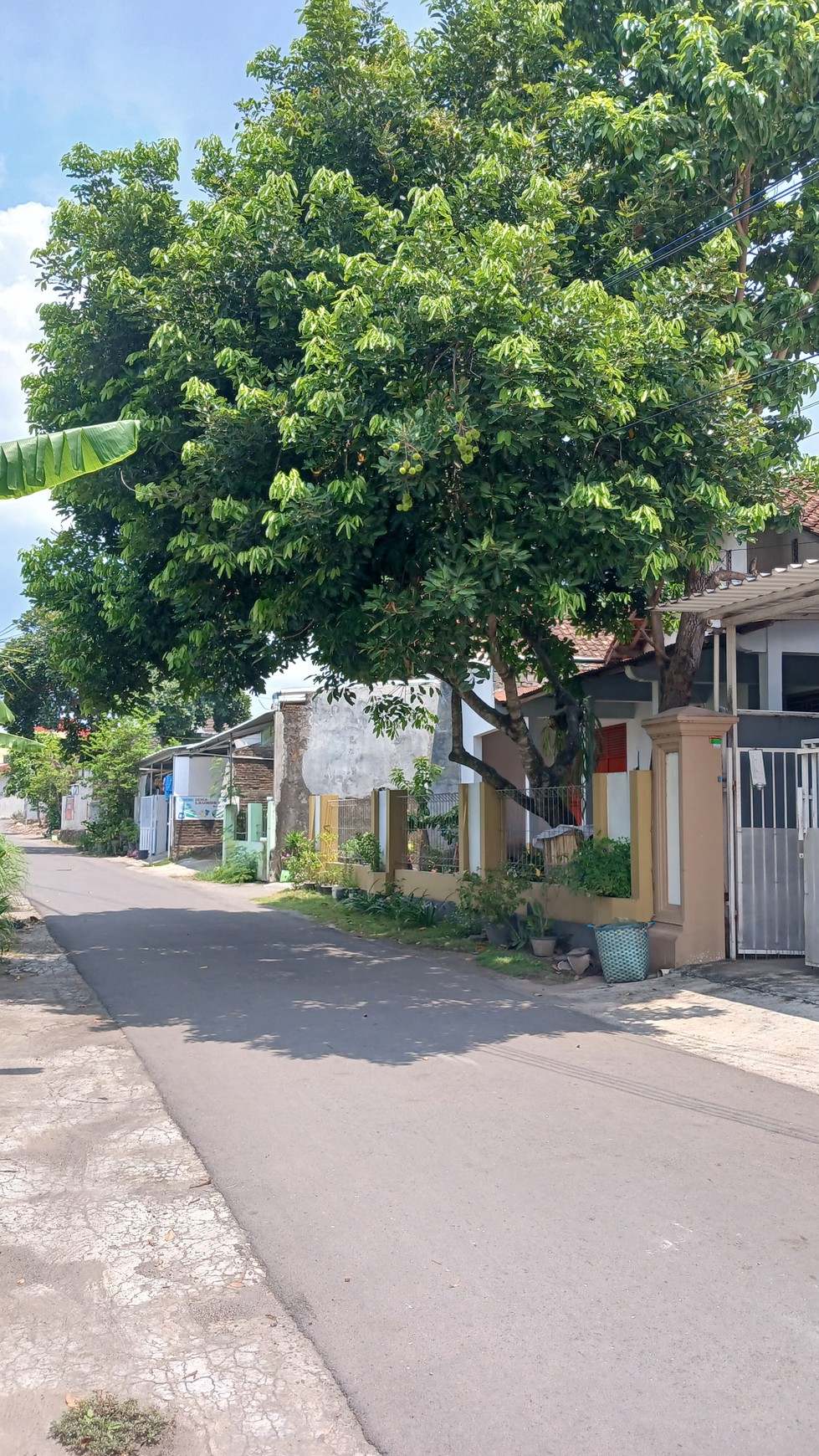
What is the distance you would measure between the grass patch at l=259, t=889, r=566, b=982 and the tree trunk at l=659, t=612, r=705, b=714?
129 inches

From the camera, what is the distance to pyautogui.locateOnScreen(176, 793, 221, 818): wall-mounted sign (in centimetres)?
3562

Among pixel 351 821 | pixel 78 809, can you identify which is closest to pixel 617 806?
pixel 351 821

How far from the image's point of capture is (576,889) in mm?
12289

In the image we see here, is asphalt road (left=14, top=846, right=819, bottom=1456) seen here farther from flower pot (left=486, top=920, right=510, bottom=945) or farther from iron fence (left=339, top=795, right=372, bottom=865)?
iron fence (left=339, top=795, right=372, bottom=865)

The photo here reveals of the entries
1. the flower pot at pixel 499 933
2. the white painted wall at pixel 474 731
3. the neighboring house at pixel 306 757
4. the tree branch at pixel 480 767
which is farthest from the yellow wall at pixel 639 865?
the neighboring house at pixel 306 757

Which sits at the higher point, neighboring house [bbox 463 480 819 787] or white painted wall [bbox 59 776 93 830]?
→ neighboring house [bbox 463 480 819 787]

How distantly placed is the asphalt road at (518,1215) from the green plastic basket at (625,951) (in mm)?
1168

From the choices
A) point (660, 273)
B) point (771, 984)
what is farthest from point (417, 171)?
point (771, 984)

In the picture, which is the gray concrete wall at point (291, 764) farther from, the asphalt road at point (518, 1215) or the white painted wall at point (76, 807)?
the white painted wall at point (76, 807)

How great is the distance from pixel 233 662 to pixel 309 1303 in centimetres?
1061

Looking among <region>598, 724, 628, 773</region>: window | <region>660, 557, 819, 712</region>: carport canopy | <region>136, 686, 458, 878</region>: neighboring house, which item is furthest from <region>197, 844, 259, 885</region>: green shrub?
<region>660, 557, 819, 712</region>: carport canopy

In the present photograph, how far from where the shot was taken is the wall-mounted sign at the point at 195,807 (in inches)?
1403

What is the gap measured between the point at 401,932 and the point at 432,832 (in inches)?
118

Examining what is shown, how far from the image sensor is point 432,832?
18859 millimetres
